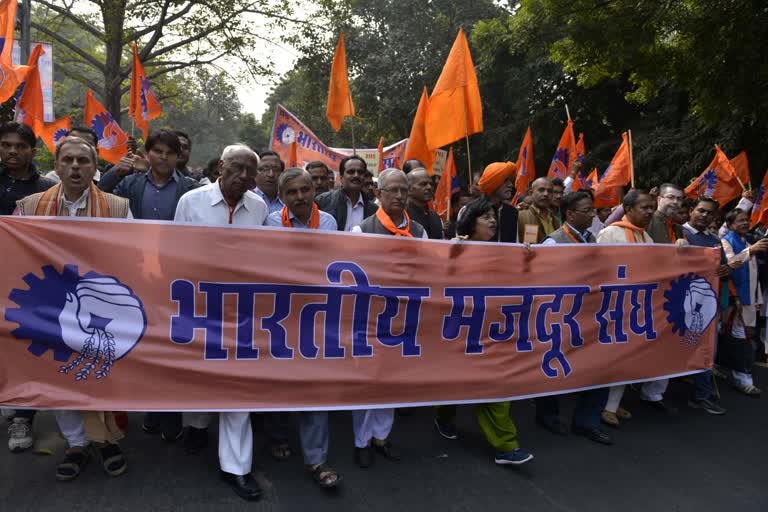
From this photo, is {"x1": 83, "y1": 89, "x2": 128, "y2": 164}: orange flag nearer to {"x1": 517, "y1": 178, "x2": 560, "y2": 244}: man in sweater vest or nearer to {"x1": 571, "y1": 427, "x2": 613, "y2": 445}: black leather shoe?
{"x1": 517, "y1": 178, "x2": 560, "y2": 244}: man in sweater vest

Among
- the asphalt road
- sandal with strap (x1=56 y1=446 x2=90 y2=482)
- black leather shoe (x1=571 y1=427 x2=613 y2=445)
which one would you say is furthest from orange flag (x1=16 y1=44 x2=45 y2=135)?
black leather shoe (x1=571 y1=427 x2=613 y2=445)

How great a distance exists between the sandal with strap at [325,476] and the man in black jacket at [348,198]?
2311 millimetres

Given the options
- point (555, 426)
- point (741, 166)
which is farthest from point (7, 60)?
point (741, 166)

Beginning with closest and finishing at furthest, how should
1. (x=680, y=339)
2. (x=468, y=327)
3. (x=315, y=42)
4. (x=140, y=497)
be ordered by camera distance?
1. (x=140, y=497)
2. (x=468, y=327)
3. (x=680, y=339)
4. (x=315, y=42)

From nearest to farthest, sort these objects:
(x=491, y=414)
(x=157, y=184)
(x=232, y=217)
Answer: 1. (x=232, y=217)
2. (x=491, y=414)
3. (x=157, y=184)

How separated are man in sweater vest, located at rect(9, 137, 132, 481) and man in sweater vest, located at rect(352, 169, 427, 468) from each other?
4.70ft

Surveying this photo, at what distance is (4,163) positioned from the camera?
4.12 meters

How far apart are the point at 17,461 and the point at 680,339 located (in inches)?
189

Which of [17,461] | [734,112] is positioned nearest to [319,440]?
[17,461]

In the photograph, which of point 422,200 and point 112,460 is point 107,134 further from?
point 112,460

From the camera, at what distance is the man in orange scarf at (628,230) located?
480cm

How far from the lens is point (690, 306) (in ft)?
16.6

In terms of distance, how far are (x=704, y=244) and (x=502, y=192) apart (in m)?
2.16

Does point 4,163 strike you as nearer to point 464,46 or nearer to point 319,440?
point 319,440
